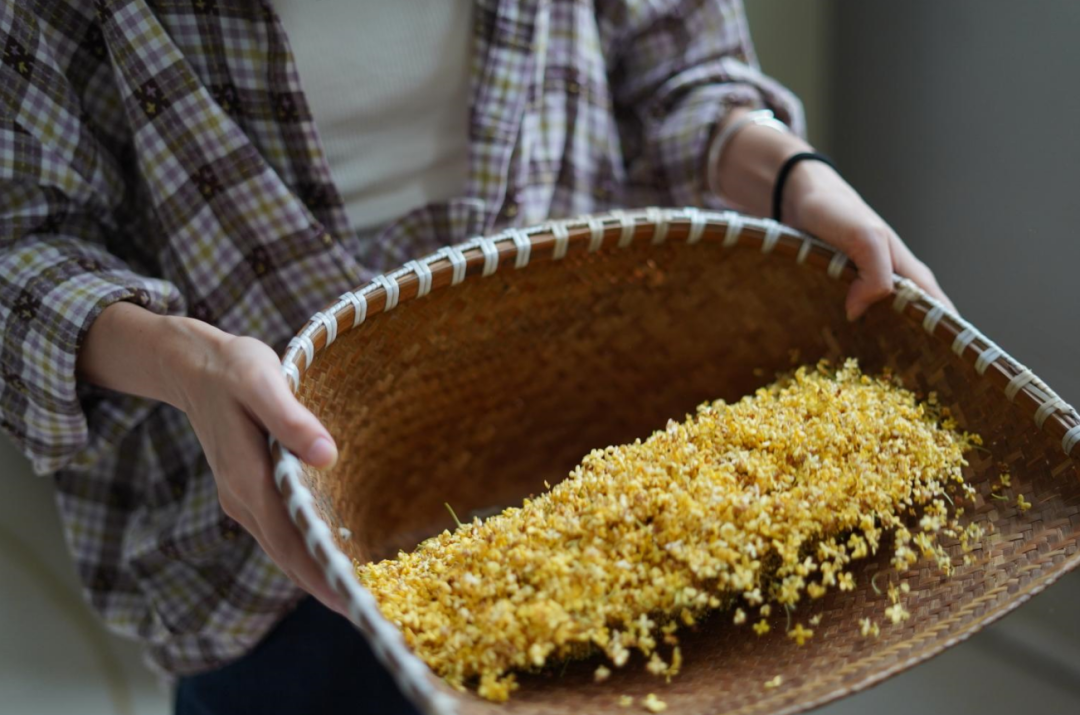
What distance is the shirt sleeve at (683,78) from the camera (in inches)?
32.8

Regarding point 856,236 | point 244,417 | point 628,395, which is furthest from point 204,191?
point 856,236

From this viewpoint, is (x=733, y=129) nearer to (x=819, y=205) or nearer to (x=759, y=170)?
(x=759, y=170)

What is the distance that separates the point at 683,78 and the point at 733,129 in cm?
8

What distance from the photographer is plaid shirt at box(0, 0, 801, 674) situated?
2.03ft

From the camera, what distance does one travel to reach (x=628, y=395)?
77 centimetres

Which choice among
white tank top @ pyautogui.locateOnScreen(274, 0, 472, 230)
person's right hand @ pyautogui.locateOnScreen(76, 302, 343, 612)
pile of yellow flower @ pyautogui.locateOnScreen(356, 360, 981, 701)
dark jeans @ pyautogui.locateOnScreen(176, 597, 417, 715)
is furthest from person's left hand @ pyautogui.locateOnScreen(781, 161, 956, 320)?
dark jeans @ pyautogui.locateOnScreen(176, 597, 417, 715)

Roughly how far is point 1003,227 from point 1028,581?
0.60 metres

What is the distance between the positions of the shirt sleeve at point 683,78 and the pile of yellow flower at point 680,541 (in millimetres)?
352

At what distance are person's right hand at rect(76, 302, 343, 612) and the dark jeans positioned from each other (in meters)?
0.32

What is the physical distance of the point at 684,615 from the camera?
1.49 feet

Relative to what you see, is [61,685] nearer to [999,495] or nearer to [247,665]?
[247,665]

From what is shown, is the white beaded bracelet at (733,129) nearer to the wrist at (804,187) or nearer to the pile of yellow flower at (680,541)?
the wrist at (804,187)

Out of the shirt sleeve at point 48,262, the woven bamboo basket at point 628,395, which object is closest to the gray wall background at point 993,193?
the woven bamboo basket at point 628,395

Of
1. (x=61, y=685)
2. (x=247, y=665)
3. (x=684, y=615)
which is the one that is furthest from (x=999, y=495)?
(x=61, y=685)
